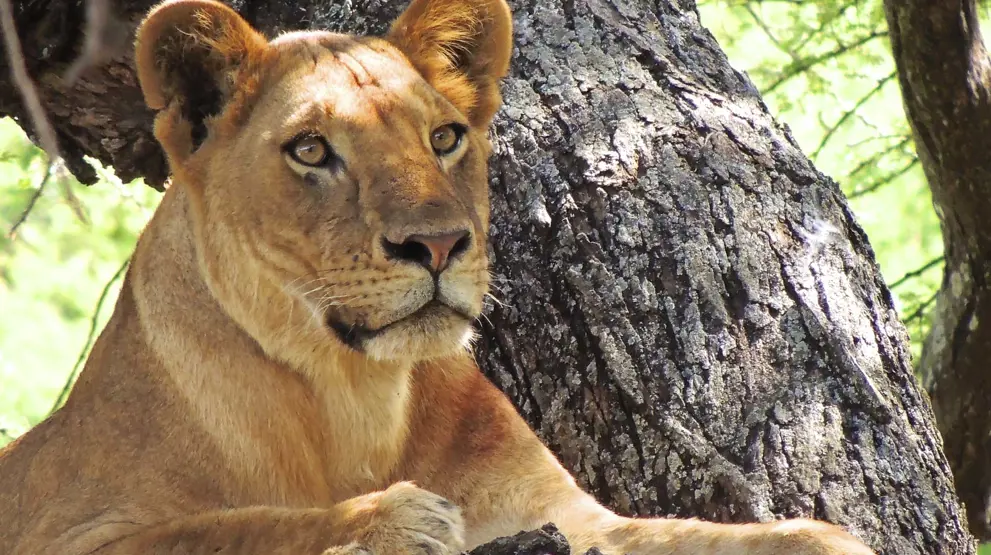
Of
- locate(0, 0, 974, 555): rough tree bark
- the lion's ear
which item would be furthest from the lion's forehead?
locate(0, 0, 974, 555): rough tree bark

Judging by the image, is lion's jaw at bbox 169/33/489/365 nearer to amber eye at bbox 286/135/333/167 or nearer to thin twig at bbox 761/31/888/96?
amber eye at bbox 286/135/333/167

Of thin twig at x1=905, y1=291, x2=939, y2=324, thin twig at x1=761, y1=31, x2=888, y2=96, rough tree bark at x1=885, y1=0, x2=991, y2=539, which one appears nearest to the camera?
rough tree bark at x1=885, y1=0, x2=991, y2=539

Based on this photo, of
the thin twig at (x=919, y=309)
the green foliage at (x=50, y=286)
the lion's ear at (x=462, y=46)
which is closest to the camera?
the lion's ear at (x=462, y=46)

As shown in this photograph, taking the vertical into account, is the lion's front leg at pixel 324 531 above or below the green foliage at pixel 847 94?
below

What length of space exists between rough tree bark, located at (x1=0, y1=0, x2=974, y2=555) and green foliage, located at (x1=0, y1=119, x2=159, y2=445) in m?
4.65

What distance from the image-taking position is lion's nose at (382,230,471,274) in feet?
9.48

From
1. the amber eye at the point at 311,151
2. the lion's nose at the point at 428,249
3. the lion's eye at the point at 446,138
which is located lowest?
the lion's nose at the point at 428,249

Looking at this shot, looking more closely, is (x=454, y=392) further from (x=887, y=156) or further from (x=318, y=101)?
(x=887, y=156)

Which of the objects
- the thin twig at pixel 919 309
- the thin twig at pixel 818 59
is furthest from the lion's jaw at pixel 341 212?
the thin twig at pixel 818 59

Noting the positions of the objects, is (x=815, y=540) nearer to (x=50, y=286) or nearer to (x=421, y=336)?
(x=421, y=336)

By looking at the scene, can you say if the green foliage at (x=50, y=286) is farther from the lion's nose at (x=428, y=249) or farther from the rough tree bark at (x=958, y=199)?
the lion's nose at (x=428, y=249)

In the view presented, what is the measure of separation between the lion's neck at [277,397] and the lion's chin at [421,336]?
0.27 metres

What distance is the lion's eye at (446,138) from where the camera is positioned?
3355 mm

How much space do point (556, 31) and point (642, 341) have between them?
1169mm
